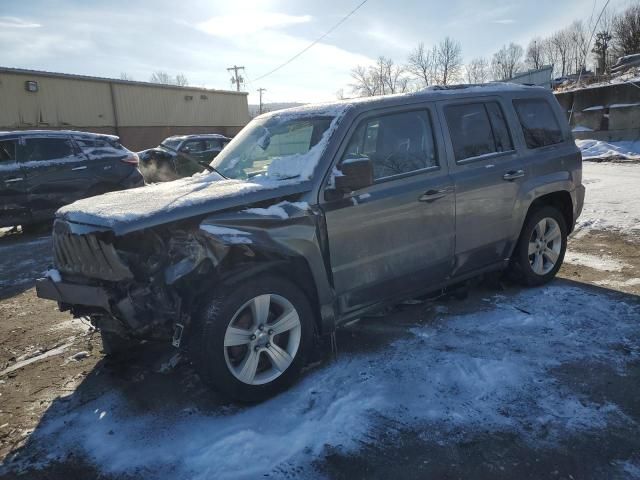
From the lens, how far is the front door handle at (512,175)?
4.36m

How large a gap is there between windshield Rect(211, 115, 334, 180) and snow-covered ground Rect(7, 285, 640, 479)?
152 cm

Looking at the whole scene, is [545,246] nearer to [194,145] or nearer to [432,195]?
[432,195]

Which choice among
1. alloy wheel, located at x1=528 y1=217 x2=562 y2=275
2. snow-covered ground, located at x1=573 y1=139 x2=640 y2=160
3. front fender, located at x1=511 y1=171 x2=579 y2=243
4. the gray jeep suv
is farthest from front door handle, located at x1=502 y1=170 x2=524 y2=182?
snow-covered ground, located at x1=573 y1=139 x2=640 y2=160

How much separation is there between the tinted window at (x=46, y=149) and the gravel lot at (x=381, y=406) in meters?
5.40

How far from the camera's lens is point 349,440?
2.73 metres

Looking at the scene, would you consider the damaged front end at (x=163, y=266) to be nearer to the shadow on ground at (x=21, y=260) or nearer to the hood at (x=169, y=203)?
the hood at (x=169, y=203)

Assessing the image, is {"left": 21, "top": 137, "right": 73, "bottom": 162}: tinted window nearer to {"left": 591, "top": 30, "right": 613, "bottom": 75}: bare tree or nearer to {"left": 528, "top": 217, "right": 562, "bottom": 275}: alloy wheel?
{"left": 528, "top": 217, "right": 562, "bottom": 275}: alloy wheel

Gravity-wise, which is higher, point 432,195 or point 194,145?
point 194,145

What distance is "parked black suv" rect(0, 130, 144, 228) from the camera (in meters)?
8.50

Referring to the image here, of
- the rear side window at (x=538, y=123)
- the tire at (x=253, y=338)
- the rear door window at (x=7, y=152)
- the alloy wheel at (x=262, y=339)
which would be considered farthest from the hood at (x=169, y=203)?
the rear door window at (x=7, y=152)

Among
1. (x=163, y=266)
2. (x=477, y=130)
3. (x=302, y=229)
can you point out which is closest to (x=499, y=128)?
(x=477, y=130)

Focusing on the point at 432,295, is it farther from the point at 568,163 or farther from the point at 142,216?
the point at 142,216

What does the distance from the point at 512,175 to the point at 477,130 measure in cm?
54

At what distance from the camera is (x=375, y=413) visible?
9.73ft
